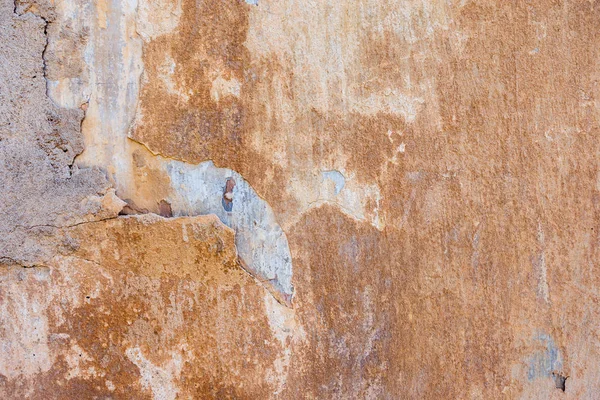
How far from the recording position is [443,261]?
2.25m

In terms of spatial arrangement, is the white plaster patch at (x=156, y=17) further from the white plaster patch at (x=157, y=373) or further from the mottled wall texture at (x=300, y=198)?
the white plaster patch at (x=157, y=373)

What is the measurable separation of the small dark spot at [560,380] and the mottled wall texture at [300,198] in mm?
34

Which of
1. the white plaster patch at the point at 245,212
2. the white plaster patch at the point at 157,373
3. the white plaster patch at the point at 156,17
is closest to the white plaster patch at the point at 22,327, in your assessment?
the white plaster patch at the point at 157,373

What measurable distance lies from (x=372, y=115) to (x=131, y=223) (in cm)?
115

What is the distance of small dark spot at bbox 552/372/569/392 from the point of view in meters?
2.28

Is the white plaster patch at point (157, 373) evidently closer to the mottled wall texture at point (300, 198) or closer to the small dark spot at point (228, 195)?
the mottled wall texture at point (300, 198)

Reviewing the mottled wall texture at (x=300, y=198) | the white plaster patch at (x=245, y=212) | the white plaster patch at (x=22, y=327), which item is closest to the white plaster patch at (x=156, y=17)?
the mottled wall texture at (x=300, y=198)

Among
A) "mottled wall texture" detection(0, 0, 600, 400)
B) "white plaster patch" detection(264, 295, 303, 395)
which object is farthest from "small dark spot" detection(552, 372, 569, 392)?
"white plaster patch" detection(264, 295, 303, 395)

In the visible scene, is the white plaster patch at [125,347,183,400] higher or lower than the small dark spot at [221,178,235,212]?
lower

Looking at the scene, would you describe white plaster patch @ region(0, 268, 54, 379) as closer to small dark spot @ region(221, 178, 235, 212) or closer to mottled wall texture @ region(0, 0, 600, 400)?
mottled wall texture @ region(0, 0, 600, 400)

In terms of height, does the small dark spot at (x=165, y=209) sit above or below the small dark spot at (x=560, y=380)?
above

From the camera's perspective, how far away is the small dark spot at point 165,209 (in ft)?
7.37

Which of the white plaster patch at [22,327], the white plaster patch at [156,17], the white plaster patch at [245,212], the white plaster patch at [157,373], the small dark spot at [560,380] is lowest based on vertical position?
the small dark spot at [560,380]

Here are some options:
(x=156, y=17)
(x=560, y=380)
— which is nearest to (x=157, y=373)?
(x=156, y=17)
